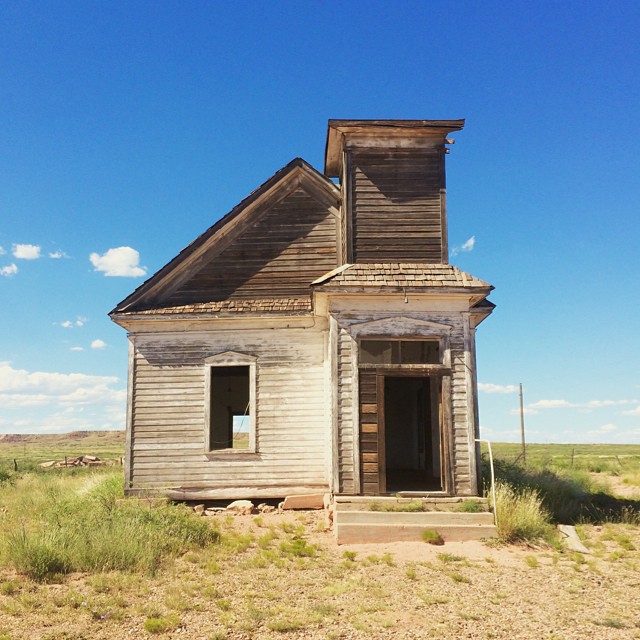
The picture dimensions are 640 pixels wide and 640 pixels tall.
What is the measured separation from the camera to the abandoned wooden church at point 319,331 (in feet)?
33.7

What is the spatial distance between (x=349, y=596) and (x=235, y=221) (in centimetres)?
891

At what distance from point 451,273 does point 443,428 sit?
283cm

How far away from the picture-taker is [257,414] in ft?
40.6

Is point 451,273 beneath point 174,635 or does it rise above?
above

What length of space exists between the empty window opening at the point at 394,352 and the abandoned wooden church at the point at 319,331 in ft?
0.15

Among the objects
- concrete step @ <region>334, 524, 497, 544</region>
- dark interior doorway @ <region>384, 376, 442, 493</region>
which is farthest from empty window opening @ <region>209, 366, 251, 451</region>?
concrete step @ <region>334, 524, 497, 544</region>

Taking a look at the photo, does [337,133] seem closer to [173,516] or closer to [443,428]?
[443,428]

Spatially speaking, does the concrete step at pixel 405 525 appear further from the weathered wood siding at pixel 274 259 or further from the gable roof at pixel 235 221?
the gable roof at pixel 235 221

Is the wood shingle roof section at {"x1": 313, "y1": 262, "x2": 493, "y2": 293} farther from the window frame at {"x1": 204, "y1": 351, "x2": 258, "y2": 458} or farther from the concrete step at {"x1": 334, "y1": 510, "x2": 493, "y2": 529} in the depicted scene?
the concrete step at {"x1": 334, "y1": 510, "x2": 493, "y2": 529}

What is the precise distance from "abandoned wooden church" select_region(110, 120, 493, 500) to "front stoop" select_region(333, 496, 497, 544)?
1.66ft

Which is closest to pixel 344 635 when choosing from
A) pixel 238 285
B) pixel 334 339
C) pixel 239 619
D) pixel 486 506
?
pixel 239 619

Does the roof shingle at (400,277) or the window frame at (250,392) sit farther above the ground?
the roof shingle at (400,277)

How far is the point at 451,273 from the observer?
35.5 ft

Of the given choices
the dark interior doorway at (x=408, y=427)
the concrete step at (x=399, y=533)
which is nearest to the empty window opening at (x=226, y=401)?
the dark interior doorway at (x=408, y=427)
